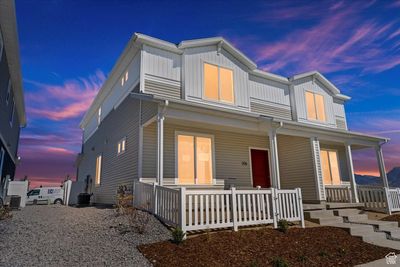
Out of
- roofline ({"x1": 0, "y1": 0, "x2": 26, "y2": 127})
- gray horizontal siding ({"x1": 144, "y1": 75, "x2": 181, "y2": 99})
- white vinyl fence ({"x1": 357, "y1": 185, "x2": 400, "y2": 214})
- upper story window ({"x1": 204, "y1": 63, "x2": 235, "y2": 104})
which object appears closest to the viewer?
roofline ({"x1": 0, "y1": 0, "x2": 26, "y2": 127})

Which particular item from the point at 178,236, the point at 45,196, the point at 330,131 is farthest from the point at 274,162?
the point at 45,196

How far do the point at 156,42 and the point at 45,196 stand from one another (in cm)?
2061

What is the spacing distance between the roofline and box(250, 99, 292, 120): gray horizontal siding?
10.4 m

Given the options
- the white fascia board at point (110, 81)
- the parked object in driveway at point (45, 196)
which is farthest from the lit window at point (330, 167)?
the parked object in driveway at point (45, 196)

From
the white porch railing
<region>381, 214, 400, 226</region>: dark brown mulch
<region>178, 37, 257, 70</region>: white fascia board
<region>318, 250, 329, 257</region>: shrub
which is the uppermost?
<region>178, 37, 257, 70</region>: white fascia board

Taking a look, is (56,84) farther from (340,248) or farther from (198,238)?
(340,248)

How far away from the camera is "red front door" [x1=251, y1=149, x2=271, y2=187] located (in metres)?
12.2

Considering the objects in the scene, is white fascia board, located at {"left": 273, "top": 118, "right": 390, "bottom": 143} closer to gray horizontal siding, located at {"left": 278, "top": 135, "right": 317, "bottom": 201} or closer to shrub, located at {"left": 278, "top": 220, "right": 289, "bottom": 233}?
gray horizontal siding, located at {"left": 278, "top": 135, "right": 317, "bottom": 201}

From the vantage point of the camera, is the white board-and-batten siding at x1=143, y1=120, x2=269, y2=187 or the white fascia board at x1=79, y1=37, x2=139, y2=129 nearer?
the white board-and-batten siding at x1=143, y1=120, x2=269, y2=187

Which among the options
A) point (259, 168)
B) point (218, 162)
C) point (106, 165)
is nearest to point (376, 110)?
point (259, 168)

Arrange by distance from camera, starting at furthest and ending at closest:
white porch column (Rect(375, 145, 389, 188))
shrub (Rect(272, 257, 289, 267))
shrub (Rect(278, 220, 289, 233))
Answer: white porch column (Rect(375, 145, 389, 188))
shrub (Rect(278, 220, 289, 233))
shrub (Rect(272, 257, 289, 267))

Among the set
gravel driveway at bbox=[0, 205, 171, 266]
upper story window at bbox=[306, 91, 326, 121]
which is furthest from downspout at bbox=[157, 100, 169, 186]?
upper story window at bbox=[306, 91, 326, 121]

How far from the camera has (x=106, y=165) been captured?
1338cm

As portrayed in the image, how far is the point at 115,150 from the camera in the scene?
12.4 meters
